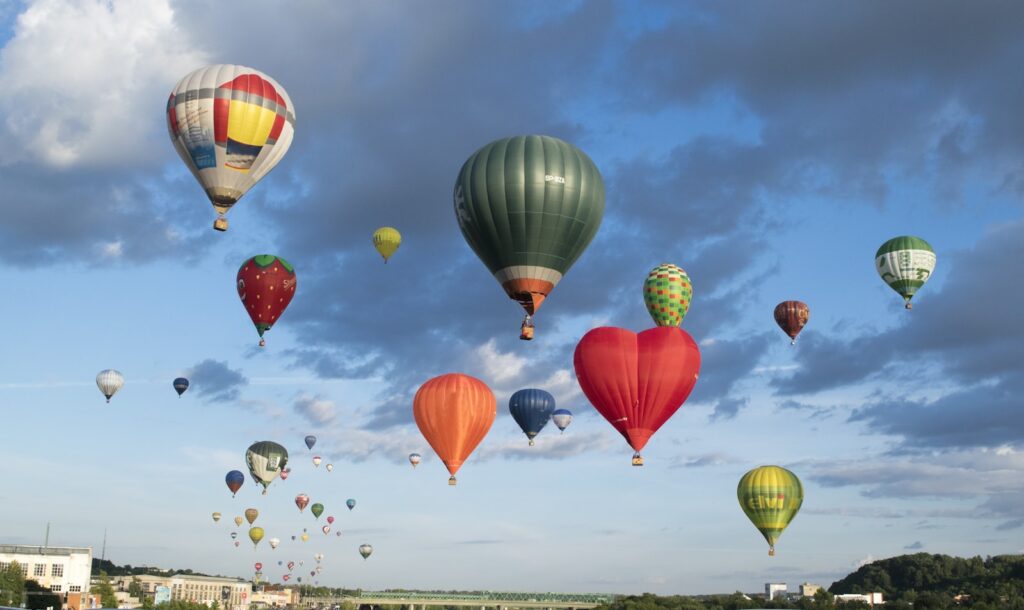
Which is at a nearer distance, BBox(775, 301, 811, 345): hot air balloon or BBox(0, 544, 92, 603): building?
BBox(775, 301, 811, 345): hot air balloon

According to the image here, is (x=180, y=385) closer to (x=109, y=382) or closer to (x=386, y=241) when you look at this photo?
(x=109, y=382)

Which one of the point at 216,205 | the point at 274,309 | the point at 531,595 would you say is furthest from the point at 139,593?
the point at 216,205

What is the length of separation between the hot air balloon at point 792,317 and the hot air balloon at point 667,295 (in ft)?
43.5

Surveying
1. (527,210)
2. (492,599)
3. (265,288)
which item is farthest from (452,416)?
(492,599)

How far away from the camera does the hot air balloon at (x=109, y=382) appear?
281 ft

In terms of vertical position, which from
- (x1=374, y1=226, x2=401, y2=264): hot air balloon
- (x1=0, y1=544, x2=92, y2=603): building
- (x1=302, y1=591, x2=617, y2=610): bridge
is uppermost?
(x1=374, y1=226, x2=401, y2=264): hot air balloon

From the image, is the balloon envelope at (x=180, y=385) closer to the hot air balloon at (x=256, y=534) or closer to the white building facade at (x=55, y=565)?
the hot air balloon at (x=256, y=534)

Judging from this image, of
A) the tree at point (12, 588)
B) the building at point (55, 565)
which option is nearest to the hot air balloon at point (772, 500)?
the tree at point (12, 588)

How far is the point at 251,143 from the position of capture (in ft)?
152

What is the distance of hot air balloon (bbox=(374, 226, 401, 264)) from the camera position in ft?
242

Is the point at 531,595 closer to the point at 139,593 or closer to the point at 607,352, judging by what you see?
the point at 139,593

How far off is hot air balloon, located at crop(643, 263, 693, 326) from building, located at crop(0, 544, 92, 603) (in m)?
104

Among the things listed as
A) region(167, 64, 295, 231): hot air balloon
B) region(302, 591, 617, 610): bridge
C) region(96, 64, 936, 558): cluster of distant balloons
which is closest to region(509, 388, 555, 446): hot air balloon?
region(96, 64, 936, 558): cluster of distant balloons

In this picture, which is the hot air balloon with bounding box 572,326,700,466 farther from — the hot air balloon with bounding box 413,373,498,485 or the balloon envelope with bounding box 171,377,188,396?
the balloon envelope with bounding box 171,377,188,396
